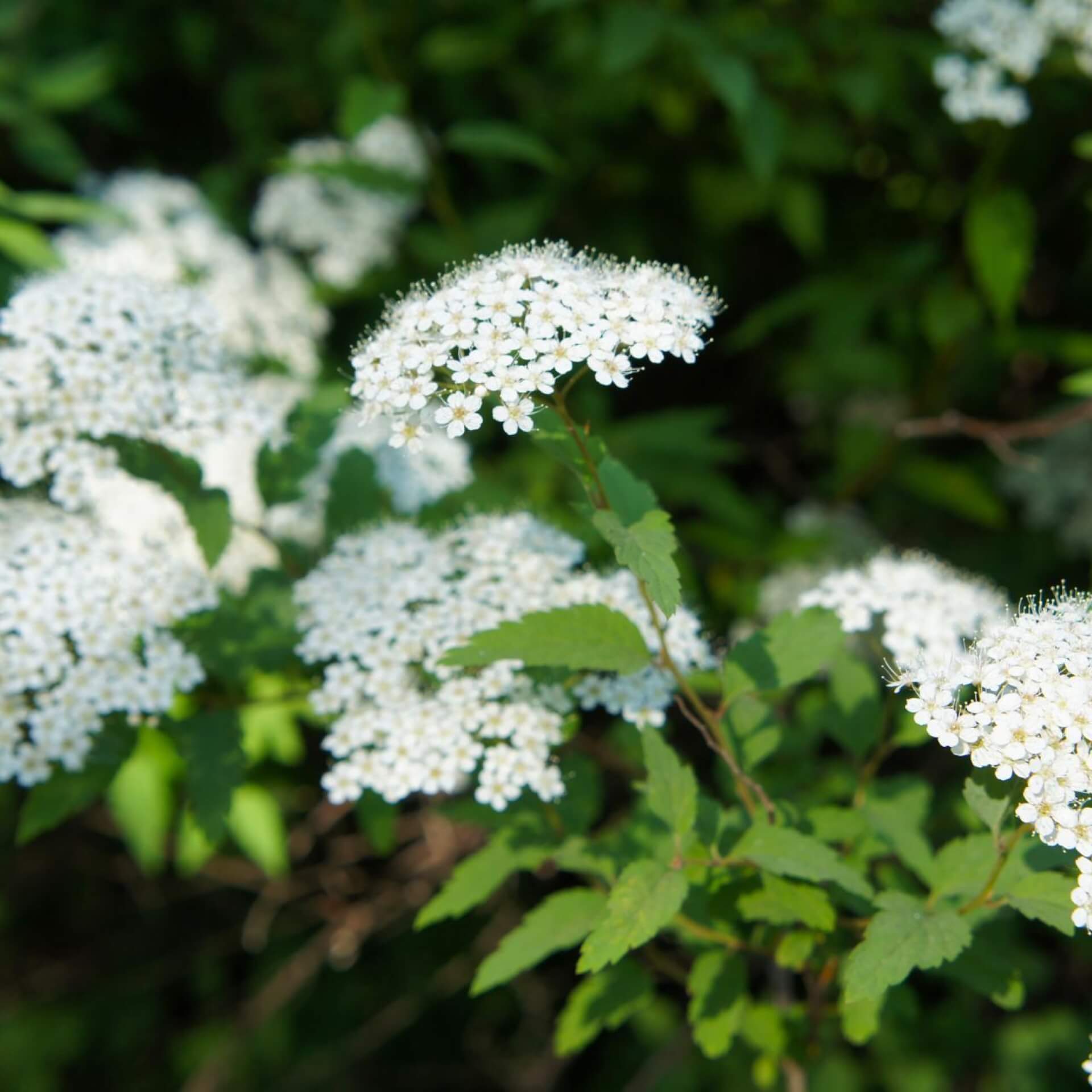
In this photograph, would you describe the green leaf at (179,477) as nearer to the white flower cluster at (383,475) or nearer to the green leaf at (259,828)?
the white flower cluster at (383,475)

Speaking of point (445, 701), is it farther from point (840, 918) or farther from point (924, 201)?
point (924, 201)

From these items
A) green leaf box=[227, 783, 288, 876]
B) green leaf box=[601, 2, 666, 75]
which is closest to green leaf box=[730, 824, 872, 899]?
green leaf box=[227, 783, 288, 876]

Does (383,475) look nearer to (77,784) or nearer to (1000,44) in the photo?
(77,784)

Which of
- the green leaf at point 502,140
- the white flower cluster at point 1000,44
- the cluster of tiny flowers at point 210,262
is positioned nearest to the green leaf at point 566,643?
the green leaf at point 502,140

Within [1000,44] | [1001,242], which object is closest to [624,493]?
[1001,242]

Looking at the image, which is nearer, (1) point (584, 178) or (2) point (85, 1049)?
(1) point (584, 178)

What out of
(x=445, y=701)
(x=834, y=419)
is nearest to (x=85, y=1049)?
(x=445, y=701)
